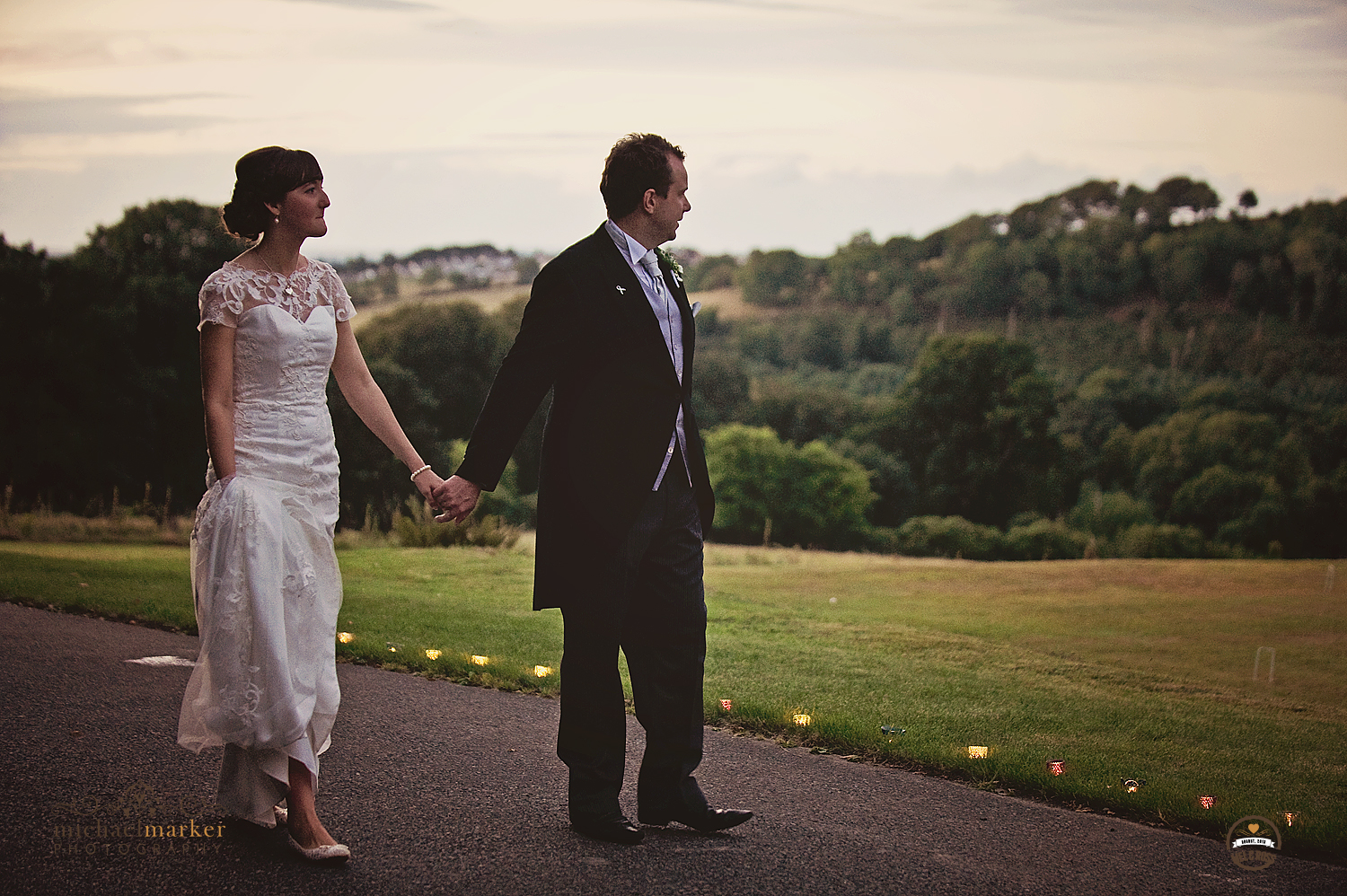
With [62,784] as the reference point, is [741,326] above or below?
above

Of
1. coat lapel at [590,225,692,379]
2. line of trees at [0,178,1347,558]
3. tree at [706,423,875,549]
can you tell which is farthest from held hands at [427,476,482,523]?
tree at [706,423,875,549]

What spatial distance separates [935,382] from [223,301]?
58282mm

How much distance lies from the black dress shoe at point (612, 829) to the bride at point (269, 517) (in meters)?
0.84

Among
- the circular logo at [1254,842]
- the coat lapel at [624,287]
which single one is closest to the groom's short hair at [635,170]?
the coat lapel at [624,287]

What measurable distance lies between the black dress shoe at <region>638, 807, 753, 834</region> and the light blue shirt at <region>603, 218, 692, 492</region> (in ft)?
3.91

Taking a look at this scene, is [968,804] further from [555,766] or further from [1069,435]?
[1069,435]

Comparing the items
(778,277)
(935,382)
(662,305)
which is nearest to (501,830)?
(662,305)

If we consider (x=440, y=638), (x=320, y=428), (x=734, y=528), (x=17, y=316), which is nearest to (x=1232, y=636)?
(x=440, y=638)

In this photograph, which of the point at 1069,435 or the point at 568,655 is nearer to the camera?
the point at 568,655

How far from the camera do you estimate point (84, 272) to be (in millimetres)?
30641

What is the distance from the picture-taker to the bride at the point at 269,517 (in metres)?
3.81

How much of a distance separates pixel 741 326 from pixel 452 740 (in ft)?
293

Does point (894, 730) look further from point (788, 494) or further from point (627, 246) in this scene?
point (788, 494)

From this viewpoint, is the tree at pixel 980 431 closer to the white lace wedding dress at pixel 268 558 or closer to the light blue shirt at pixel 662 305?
the light blue shirt at pixel 662 305
